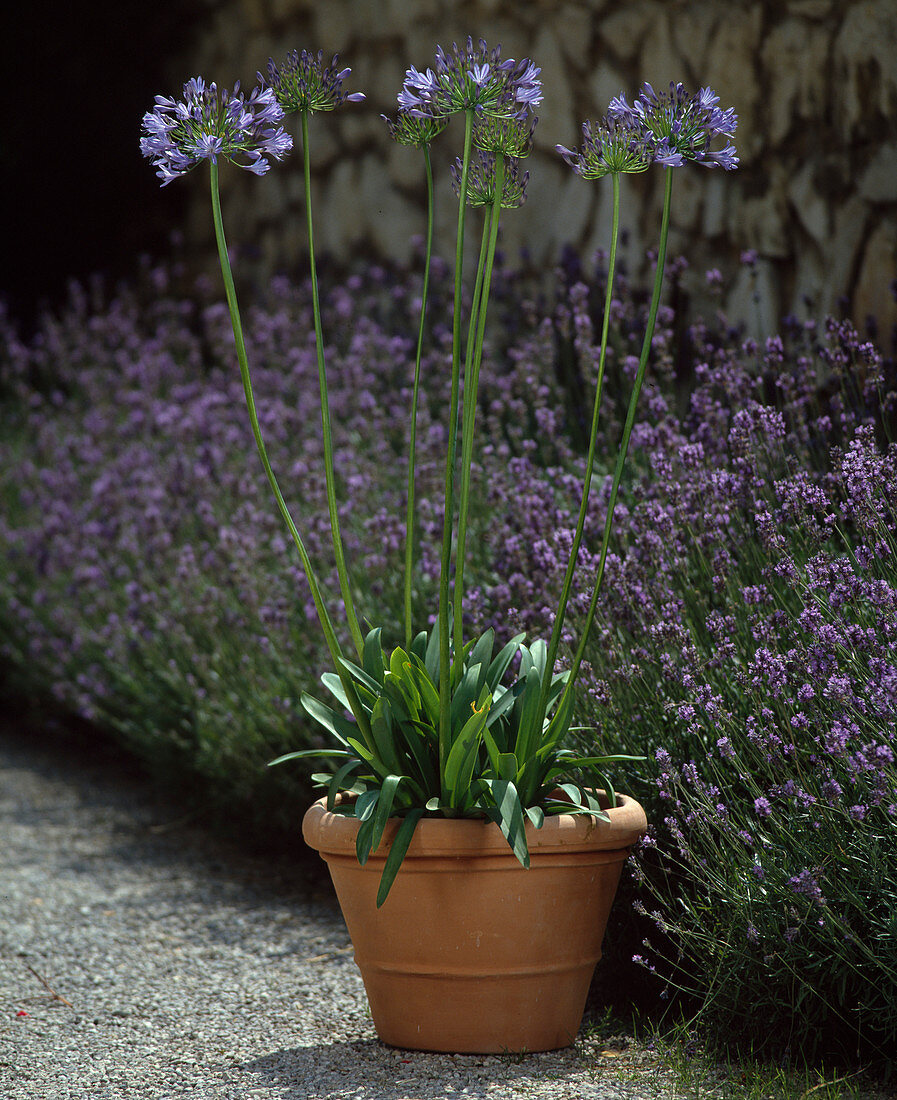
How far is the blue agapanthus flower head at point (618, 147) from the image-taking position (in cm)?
199

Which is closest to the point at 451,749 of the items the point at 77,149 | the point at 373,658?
the point at 373,658

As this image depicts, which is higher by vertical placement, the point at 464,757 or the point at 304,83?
the point at 304,83

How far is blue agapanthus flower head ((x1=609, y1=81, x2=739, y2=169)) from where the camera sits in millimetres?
1959

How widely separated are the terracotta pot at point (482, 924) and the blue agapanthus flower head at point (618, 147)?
3.60 feet

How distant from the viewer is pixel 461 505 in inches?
75.7

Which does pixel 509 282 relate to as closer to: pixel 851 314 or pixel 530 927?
pixel 851 314

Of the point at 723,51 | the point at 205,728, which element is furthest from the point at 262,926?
the point at 723,51

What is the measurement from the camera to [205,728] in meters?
3.49

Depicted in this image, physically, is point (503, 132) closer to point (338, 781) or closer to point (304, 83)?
point (304, 83)

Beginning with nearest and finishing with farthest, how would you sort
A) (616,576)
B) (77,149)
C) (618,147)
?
(618,147), (616,576), (77,149)

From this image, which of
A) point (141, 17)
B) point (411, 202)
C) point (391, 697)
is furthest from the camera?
point (141, 17)

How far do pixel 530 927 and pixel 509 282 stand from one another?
2963mm

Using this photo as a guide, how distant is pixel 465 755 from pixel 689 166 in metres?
2.63

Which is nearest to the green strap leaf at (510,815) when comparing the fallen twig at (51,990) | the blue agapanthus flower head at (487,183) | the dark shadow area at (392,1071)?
the dark shadow area at (392,1071)
